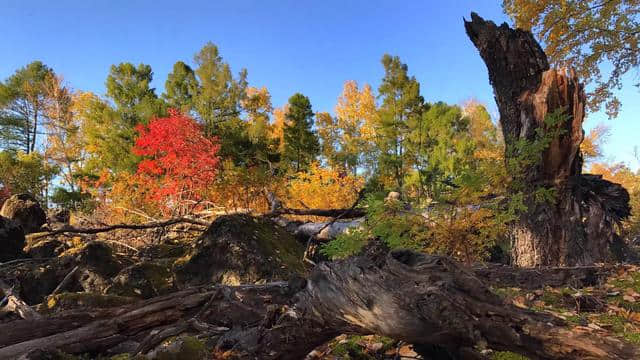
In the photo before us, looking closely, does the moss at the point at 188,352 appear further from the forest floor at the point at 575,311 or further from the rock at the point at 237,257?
the rock at the point at 237,257

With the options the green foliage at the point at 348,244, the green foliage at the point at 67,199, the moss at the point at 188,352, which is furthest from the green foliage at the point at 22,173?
the moss at the point at 188,352

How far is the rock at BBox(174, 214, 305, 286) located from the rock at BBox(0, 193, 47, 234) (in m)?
7.98

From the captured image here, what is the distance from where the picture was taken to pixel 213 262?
5641mm

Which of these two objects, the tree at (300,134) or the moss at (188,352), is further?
the tree at (300,134)

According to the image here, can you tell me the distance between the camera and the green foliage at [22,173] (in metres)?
22.7

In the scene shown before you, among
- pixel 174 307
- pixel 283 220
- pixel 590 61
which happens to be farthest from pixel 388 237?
pixel 590 61

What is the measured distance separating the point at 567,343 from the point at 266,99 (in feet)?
117

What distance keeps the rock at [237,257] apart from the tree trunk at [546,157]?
11.2ft

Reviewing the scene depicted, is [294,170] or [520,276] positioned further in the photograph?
[294,170]

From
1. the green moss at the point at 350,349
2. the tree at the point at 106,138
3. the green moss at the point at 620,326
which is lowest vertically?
the green moss at the point at 350,349

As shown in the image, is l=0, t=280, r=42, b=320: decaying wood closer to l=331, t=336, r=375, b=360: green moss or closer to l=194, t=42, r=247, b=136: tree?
l=331, t=336, r=375, b=360: green moss

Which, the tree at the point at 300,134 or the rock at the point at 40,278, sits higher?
the tree at the point at 300,134

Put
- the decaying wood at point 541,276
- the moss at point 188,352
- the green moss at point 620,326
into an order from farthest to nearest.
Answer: the decaying wood at point 541,276
the green moss at point 620,326
the moss at point 188,352

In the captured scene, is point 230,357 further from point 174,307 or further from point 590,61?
point 590,61
